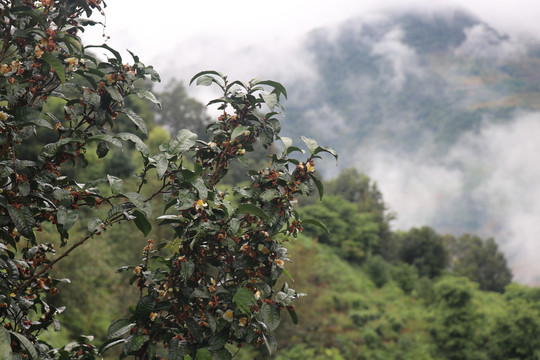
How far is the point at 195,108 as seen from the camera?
2112 cm

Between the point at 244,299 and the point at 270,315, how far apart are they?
0.09 meters

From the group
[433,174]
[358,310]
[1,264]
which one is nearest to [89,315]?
[1,264]

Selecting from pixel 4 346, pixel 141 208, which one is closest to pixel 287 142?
pixel 141 208

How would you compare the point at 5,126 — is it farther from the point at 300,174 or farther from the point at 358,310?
the point at 358,310

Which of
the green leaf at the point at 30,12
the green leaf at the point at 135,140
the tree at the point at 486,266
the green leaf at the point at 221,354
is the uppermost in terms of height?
the tree at the point at 486,266

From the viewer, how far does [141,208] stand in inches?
38.7

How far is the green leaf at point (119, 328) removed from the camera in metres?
1.03

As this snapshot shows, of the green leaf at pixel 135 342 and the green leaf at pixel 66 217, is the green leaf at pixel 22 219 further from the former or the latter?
the green leaf at pixel 135 342

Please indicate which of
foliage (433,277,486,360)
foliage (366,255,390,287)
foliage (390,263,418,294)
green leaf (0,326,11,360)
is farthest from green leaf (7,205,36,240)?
foliage (390,263,418,294)

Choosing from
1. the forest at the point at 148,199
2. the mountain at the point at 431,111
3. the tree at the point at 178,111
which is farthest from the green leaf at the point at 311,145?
the mountain at the point at 431,111

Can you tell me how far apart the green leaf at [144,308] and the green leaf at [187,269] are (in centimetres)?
12

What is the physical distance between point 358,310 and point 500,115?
4100cm

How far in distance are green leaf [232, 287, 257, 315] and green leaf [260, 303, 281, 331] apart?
52mm

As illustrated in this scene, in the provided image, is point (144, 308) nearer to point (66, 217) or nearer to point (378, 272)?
point (66, 217)
